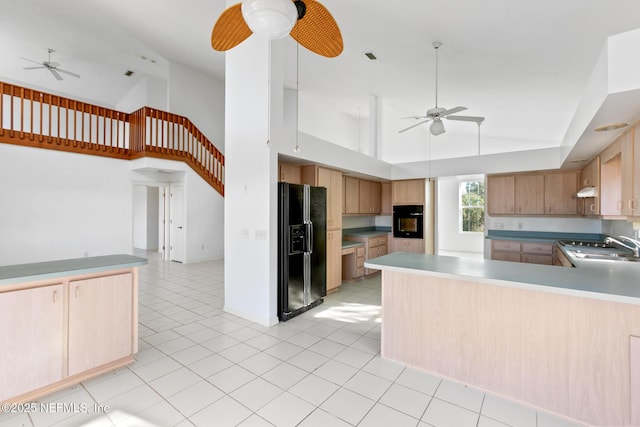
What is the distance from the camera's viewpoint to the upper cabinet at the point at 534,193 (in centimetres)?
531

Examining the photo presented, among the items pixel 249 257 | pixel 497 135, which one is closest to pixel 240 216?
pixel 249 257

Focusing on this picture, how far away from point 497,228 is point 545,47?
13.1ft

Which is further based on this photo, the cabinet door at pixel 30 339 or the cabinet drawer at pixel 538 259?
the cabinet drawer at pixel 538 259

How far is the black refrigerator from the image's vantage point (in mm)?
3680

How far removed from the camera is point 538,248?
536cm

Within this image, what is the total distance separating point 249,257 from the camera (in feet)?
12.2

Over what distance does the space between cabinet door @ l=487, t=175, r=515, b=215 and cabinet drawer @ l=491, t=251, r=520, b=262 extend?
0.82 metres

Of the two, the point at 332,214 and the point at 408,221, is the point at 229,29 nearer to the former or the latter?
the point at 332,214

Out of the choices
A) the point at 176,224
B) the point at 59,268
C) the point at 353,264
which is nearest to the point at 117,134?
the point at 176,224

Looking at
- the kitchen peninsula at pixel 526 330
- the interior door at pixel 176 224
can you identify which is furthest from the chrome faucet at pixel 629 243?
the interior door at pixel 176 224

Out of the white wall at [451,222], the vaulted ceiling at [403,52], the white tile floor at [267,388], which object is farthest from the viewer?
the white wall at [451,222]

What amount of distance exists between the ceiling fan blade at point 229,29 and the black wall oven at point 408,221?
542cm

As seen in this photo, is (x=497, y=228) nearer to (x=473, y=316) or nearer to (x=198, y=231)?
(x=473, y=316)

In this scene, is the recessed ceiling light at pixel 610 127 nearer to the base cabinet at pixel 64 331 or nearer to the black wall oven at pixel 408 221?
the black wall oven at pixel 408 221
